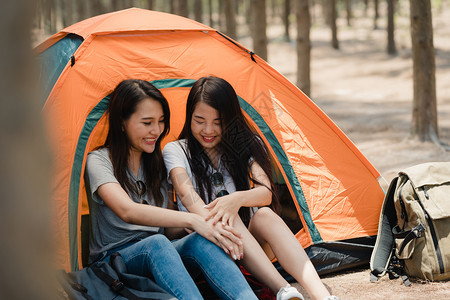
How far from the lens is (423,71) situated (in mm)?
6238

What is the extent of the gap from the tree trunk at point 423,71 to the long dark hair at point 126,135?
403 cm

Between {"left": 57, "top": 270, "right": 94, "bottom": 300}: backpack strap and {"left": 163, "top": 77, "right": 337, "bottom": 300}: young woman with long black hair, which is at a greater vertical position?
{"left": 163, "top": 77, "right": 337, "bottom": 300}: young woman with long black hair

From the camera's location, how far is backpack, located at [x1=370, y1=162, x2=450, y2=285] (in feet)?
10.1

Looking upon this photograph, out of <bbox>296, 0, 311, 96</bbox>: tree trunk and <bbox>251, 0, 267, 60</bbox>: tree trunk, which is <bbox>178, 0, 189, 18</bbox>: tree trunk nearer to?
<bbox>251, 0, 267, 60</bbox>: tree trunk

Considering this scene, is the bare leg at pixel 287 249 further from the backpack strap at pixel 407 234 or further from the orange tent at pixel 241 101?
the backpack strap at pixel 407 234

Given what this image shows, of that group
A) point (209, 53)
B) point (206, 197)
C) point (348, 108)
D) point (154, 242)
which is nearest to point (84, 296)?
point (154, 242)

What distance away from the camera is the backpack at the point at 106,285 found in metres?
2.53

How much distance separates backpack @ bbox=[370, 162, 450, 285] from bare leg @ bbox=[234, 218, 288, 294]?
29.6 inches

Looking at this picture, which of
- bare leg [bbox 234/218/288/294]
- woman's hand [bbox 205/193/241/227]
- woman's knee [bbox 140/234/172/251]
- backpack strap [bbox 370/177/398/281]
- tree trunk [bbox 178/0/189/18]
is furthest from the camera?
tree trunk [bbox 178/0/189/18]

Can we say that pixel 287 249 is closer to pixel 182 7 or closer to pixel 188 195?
pixel 188 195

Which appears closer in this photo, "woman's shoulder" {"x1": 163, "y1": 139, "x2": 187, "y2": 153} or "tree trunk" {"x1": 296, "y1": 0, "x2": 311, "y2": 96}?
"woman's shoulder" {"x1": 163, "y1": 139, "x2": 187, "y2": 153}

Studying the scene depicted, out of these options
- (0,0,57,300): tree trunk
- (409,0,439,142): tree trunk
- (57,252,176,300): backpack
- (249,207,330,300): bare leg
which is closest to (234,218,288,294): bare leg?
(249,207,330,300): bare leg

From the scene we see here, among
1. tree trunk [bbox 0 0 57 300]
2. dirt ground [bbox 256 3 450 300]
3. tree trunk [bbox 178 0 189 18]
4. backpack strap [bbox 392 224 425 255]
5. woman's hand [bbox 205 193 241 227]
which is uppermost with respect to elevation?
tree trunk [bbox 178 0 189 18]

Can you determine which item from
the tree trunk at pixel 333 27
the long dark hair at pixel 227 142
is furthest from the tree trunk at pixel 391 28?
the long dark hair at pixel 227 142
